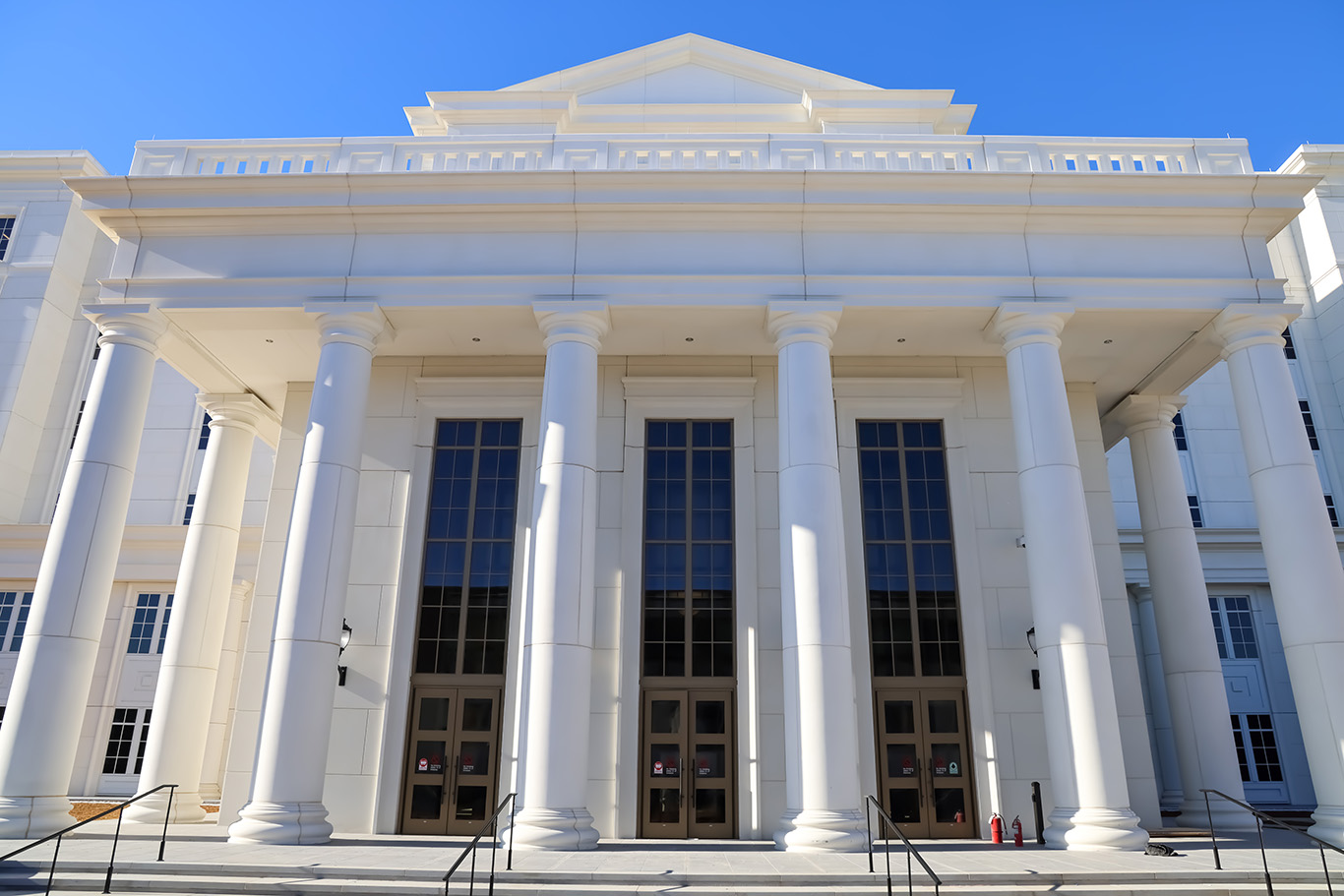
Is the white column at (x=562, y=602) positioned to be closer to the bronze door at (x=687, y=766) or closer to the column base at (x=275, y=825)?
the bronze door at (x=687, y=766)

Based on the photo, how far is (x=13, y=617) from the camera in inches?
1169

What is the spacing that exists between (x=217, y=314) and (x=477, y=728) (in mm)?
10117

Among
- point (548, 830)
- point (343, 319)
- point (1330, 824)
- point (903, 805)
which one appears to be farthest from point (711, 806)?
point (343, 319)

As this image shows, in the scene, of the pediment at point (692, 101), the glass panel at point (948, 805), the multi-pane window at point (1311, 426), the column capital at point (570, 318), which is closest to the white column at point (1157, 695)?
the multi-pane window at point (1311, 426)

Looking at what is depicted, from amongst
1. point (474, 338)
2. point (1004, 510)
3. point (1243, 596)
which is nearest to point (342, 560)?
point (474, 338)

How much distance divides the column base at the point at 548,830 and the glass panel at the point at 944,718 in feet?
26.3

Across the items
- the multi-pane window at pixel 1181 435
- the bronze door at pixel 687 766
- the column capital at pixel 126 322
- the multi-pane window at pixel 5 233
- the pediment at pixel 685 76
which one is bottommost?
the bronze door at pixel 687 766

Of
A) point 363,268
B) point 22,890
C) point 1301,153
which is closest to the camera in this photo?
point 22,890

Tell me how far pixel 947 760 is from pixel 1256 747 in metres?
17.3

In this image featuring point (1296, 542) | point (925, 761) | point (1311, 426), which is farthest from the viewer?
point (1311, 426)

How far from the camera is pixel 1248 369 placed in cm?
1797

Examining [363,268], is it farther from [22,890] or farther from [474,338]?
[22,890]

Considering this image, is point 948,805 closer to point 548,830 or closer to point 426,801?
point 548,830

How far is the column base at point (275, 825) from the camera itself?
1507 centimetres
